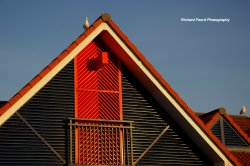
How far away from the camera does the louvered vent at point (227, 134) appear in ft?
60.5

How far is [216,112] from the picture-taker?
719 inches

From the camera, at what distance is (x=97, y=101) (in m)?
15.8

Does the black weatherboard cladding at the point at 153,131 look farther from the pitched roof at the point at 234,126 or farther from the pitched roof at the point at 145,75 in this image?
the pitched roof at the point at 234,126

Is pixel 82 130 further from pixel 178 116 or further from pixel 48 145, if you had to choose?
pixel 178 116

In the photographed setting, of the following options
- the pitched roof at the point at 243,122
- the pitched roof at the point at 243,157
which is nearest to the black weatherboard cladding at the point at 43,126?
the pitched roof at the point at 243,157

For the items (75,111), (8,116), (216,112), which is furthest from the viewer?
(216,112)

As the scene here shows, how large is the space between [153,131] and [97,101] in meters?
2.08

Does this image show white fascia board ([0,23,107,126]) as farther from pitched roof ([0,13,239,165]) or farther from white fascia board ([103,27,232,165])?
white fascia board ([103,27,232,165])

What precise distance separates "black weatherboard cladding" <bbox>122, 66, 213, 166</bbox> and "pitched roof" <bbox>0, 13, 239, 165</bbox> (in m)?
0.31

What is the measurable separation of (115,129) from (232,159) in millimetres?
3701

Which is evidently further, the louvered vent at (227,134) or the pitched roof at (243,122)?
the pitched roof at (243,122)

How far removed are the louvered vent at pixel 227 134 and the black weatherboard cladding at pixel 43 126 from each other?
5.92 metres

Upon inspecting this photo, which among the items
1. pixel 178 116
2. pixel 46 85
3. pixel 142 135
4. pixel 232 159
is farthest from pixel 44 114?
pixel 232 159

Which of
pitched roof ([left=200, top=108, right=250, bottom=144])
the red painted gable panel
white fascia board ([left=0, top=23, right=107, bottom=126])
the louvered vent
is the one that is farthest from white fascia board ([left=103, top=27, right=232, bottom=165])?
the louvered vent
